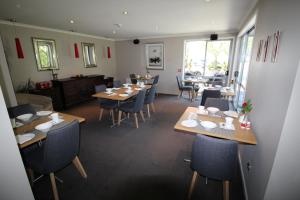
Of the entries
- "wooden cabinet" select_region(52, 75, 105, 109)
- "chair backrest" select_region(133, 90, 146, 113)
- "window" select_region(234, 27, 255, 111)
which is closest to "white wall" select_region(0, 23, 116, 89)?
"wooden cabinet" select_region(52, 75, 105, 109)

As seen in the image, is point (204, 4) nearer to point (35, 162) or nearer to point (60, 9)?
point (60, 9)

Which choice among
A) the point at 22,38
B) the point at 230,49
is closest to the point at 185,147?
the point at 230,49

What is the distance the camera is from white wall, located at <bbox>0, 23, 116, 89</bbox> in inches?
146

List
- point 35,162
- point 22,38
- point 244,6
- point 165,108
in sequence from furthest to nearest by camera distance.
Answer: point 165,108
point 22,38
point 244,6
point 35,162

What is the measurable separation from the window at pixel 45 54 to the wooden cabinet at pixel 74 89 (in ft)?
1.78

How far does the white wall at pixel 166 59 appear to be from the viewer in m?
6.05

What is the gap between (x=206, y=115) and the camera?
2.13 meters

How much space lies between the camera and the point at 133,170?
2.08 metres

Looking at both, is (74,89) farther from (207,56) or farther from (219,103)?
(207,56)

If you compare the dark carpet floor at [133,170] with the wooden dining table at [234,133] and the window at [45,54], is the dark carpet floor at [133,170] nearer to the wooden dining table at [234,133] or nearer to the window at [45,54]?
the wooden dining table at [234,133]

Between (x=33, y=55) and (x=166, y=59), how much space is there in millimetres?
4719

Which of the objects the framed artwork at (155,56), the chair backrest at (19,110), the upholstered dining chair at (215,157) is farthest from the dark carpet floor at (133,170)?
the framed artwork at (155,56)

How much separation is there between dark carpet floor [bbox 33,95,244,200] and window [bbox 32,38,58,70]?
8.90 ft

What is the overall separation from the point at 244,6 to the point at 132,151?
342 cm
